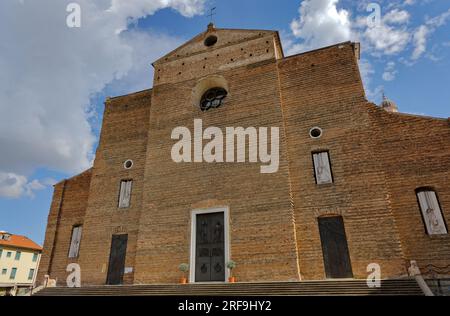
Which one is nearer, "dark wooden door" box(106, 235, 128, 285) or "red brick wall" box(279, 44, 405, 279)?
"red brick wall" box(279, 44, 405, 279)

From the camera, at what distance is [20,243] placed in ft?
111

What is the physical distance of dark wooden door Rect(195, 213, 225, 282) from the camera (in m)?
9.88

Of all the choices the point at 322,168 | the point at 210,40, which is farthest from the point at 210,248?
the point at 210,40

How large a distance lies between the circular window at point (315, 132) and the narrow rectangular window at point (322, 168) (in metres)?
0.66

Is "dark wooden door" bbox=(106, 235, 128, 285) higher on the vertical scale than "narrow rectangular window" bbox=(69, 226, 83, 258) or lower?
lower

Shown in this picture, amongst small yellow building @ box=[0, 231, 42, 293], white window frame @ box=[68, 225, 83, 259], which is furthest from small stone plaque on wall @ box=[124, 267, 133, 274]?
small yellow building @ box=[0, 231, 42, 293]

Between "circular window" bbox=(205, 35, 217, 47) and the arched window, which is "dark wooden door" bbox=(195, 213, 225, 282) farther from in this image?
"circular window" bbox=(205, 35, 217, 47)

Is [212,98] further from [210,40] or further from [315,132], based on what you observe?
[315,132]

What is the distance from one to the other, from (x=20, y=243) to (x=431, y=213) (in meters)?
38.3

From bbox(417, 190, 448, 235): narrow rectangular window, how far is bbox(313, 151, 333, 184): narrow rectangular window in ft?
8.57

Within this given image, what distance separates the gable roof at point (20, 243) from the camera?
31625 millimetres

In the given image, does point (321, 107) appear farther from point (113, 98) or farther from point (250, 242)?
point (113, 98)

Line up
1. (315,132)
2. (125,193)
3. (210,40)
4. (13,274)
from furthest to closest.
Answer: (13,274) < (210,40) < (125,193) < (315,132)

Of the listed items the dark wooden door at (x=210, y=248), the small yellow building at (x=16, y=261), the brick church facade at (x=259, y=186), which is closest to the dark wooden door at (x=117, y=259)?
the brick church facade at (x=259, y=186)
